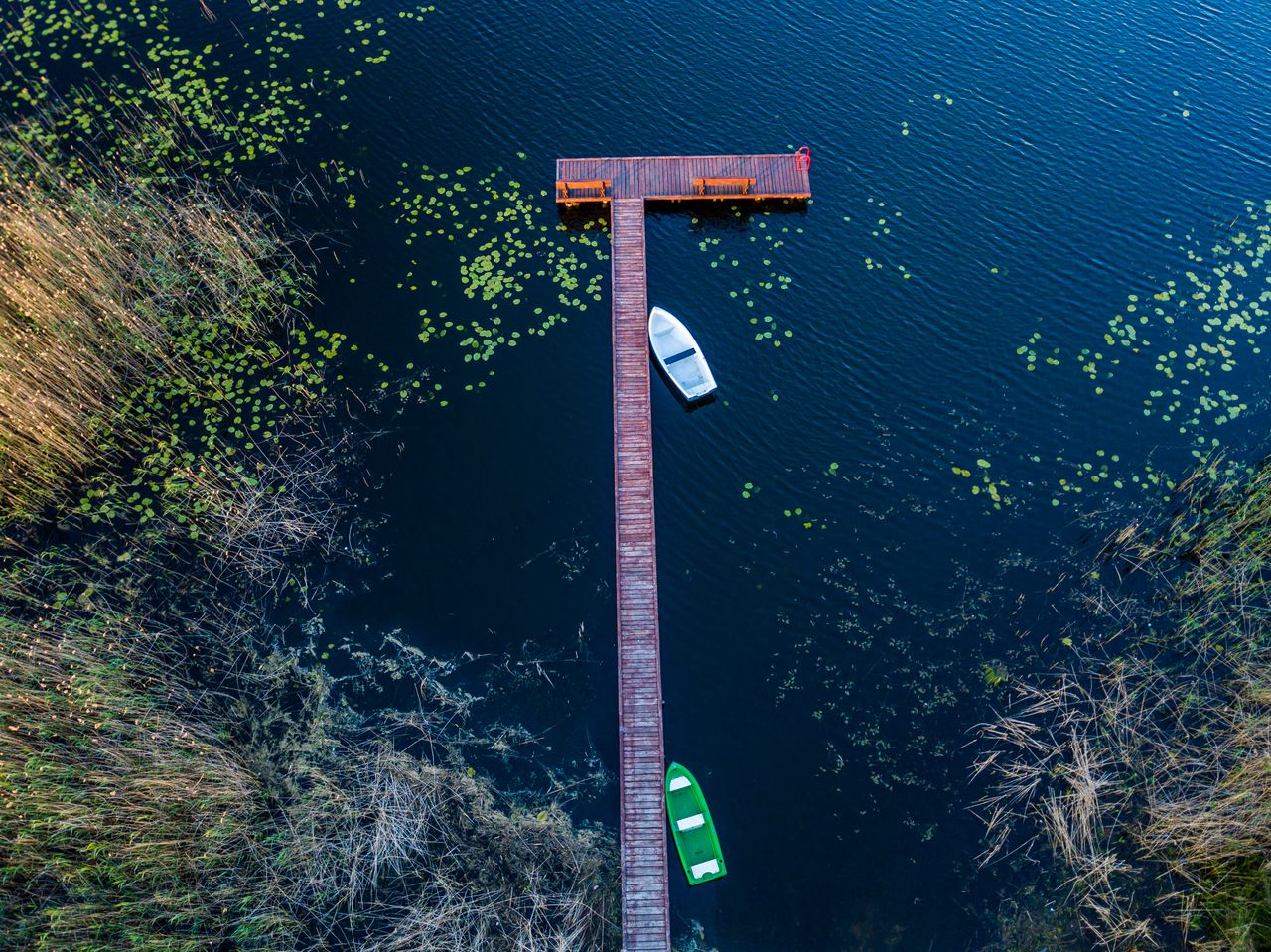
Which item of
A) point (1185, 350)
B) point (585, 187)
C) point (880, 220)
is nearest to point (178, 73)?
point (585, 187)

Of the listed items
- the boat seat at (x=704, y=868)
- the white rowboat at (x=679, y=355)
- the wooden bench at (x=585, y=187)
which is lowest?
the boat seat at (x=704, y=868)

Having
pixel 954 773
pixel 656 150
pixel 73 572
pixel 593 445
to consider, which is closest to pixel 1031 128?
pixel 656 150

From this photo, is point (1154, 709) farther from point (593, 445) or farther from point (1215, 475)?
point (593, 445)

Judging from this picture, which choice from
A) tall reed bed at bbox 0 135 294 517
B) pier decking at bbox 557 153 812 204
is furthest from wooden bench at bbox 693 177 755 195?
tall reed bed at bbox 0 135 294 517

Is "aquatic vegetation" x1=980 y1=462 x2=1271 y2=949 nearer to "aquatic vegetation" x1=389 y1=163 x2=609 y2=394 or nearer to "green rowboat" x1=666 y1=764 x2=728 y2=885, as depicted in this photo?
"green rowboat" x1=666 y1=764 x2=728 y2=885

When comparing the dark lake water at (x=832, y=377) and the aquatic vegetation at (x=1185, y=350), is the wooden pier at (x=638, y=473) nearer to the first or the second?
the dark lake water at (x=832, y=377)

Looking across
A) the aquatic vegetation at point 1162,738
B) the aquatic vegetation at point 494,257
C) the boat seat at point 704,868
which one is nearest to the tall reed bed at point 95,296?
the aquatic vegetation at point 494,257
